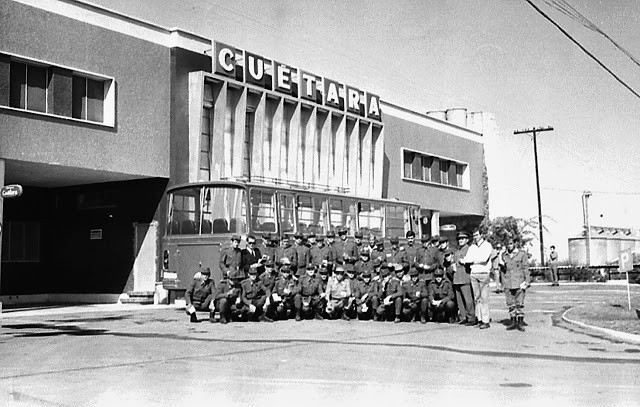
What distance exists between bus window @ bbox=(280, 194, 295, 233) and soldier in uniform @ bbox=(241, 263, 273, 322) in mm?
3209

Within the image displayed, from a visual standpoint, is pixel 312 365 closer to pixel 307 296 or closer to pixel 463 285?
pixel 463 285

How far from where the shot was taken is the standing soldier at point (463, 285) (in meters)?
15.7

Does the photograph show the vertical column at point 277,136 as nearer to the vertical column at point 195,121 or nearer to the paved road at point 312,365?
the vertical column at point 195,121

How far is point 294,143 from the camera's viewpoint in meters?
29.6

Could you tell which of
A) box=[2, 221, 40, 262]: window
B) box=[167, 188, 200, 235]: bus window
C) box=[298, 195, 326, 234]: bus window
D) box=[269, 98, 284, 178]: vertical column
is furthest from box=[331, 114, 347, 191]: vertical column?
box=[167, 188, 200, 235]: bus window

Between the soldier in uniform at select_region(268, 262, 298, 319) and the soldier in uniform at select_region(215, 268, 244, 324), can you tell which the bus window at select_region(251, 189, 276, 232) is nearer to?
the soldier in uniform at select_region(268, 262, 298, 319)

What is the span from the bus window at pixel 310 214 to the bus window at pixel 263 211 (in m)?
1.11

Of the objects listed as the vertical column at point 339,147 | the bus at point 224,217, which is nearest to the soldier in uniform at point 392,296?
the bus at point 224,217

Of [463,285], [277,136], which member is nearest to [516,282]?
[463,285]

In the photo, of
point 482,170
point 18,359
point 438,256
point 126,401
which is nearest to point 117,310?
point 438,256

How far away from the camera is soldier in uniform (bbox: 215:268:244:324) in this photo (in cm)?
1667

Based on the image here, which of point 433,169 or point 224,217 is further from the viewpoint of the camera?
point 433,169

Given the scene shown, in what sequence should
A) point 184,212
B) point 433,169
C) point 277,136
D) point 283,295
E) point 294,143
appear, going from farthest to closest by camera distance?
point 433,169, point 294,143, point 277,136, point 184,212, point 283,295

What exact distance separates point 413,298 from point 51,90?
11.9 meters
